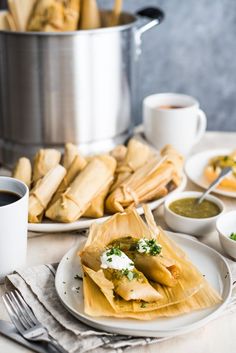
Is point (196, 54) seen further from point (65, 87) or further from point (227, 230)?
point (227, 230)

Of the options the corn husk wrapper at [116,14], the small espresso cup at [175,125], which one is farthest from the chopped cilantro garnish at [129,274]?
the corn husk wrapper at [116,14]

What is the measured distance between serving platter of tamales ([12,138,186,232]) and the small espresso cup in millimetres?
139

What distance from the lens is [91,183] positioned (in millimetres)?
1095

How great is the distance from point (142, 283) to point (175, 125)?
1.83 ft

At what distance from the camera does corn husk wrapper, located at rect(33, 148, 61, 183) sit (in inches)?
45.1

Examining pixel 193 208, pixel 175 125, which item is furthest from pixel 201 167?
pixel 193 208

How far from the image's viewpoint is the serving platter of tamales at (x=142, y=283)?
817 millimetres

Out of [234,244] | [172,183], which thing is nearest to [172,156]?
[172,183]

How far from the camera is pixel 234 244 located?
97 cm

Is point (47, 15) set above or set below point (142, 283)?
above

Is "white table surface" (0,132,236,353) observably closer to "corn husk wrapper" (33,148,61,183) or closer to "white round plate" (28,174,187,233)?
"white round plate" (28,174,187,233)

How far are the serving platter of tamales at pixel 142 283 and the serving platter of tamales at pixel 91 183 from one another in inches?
2.9

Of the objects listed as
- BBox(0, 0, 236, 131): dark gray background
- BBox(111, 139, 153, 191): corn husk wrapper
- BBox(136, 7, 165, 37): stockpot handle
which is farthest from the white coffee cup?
BBox(0, 0, 236, 131): dark gray background

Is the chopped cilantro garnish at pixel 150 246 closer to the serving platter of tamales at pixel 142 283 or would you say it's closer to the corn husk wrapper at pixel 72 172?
the serving platter of tamales at pixel 142 283
